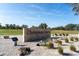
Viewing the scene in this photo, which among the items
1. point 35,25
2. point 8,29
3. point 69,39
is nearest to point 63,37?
point 69,39

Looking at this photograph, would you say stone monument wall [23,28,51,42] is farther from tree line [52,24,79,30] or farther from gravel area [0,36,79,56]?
tree line [52,24,79,30]

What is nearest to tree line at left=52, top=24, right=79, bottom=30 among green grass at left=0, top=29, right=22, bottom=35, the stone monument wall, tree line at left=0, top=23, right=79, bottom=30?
tree line at left=0, top=23, right=79, bottom=30

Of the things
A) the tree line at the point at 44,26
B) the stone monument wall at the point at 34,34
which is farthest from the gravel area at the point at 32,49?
the tree line at the point at 44,26

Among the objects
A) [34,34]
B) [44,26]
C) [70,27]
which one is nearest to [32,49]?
[34,34]

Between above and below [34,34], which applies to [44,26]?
above

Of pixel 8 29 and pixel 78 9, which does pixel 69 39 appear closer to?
pixel 78 9

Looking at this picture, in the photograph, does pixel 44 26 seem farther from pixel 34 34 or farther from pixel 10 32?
pixel 10 32

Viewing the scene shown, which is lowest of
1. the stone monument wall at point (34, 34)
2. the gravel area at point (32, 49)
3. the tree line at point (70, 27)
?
the gravel area at point (32, 49)

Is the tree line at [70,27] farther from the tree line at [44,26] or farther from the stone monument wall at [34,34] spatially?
the stone monument wall at [34,34]

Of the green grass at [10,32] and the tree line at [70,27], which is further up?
the tree line at [70,27]

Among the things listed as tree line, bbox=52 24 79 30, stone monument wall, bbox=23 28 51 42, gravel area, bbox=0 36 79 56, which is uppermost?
tree line, bbox=52 24 79 30

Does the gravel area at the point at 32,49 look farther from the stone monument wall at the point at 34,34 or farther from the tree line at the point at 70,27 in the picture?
the tree line at the point at 70,27

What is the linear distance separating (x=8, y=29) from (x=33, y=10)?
0.52 meters

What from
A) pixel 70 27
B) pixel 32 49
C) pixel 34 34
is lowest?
pixel 32 49
